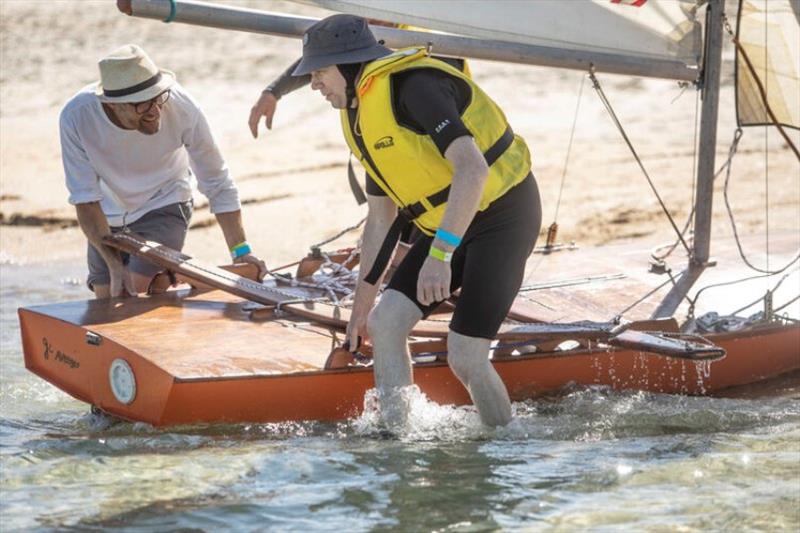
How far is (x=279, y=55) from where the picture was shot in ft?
47.9

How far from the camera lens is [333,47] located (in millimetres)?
4723

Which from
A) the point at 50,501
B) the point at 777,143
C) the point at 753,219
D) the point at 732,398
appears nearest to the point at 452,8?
the point at 732,398

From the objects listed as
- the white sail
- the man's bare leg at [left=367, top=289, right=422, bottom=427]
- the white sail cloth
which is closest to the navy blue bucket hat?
the man's bare leg at [left=367, top=289, right=422, bottom=427]

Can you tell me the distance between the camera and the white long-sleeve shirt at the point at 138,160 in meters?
5.99

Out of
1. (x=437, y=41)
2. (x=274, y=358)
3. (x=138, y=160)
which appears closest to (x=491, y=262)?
(x=274, y=358)

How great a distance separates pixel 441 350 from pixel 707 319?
1.26 metres

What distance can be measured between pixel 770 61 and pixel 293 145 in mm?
6293

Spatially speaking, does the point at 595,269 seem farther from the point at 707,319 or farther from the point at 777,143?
the point at 777,143

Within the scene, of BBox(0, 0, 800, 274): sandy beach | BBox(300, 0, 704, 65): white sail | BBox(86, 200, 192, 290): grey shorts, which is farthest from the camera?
BBox(0, 0, 800, 274): sandy beach

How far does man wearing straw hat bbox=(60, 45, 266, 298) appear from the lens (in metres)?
5.89

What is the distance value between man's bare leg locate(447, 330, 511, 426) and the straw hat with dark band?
168 centimetres

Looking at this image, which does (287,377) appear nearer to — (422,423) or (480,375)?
(422,423)

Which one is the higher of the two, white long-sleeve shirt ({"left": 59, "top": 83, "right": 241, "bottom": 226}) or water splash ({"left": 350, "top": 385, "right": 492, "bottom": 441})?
white long-sleeve shirt ({"left": 59, "top": 83, "right": 241, "bottom": 226})

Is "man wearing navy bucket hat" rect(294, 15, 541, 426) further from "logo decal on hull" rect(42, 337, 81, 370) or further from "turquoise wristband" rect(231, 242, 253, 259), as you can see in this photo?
"turquoise wristband" rect(231, 242, 253, 259)
